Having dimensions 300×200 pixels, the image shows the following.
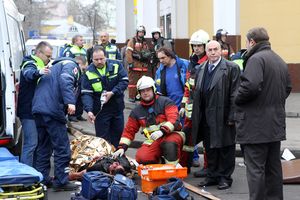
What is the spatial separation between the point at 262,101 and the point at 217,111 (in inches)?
55.9

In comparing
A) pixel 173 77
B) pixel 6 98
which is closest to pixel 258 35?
pixel 173 77

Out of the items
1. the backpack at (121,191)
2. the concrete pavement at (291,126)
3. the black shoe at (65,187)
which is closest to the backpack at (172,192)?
the backpack at (121,191)

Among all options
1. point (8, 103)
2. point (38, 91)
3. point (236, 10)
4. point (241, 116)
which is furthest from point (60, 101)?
point (236, 10)

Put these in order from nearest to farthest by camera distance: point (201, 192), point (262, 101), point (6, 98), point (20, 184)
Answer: point (20, 184) → point (262, 101) → point (6, 98) → point (201, 192)

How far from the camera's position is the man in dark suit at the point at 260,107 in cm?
664

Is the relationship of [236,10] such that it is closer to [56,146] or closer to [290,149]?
[290,149]

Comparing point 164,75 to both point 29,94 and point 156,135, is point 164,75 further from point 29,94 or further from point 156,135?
point 29,94

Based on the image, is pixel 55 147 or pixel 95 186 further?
pixel 55 147

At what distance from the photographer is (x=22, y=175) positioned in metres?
5.56

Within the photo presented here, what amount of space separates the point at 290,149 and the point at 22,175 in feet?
18.5

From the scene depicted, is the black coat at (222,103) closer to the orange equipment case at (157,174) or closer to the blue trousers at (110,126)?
the orange equipment case at (157,174)

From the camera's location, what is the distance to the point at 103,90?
9367 millimetres

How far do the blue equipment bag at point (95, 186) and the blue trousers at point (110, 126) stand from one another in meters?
2.25

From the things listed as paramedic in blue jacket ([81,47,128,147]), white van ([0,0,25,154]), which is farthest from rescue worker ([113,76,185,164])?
white van ([0,0,25,154])
